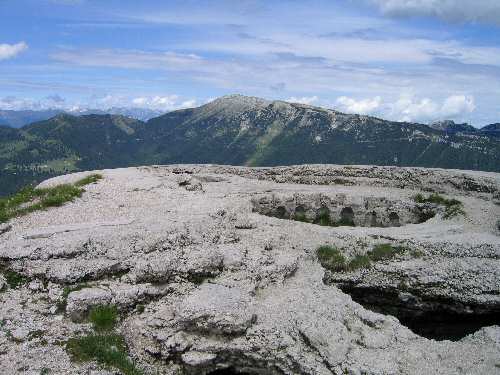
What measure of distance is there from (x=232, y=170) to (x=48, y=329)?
34.3m

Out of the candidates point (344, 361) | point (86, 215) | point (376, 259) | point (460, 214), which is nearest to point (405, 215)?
Answer: point (460, 214)

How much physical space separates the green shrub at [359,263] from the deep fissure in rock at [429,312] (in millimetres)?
1183

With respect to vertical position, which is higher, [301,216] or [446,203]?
[446,203]

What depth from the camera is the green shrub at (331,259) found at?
28188 mm

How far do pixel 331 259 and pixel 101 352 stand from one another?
15.0m

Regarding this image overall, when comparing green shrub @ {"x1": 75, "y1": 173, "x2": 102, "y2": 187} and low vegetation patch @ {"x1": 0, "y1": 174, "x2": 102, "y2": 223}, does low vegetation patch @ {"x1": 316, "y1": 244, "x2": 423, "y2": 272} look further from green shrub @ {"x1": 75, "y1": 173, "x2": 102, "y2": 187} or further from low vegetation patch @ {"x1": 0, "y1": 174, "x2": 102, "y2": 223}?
green shrub @ {"x1": 75, "y1": 173, "x2": 102, "y2": 187}

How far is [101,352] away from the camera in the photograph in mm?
18781

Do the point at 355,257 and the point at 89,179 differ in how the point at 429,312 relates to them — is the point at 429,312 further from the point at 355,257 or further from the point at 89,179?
the point at 89,179

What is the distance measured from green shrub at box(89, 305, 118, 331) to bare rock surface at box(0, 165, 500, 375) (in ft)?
1.21

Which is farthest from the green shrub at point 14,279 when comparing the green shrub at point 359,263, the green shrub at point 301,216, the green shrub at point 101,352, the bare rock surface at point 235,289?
the green shrub at point 301,216

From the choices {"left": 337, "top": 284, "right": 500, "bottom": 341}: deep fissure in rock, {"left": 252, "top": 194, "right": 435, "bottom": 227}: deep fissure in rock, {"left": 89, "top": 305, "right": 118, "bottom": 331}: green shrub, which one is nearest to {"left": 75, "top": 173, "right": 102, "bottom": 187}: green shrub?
{"left": 252, "top": 194, "right": 435, "bottom": 227}: deep fissure in rock

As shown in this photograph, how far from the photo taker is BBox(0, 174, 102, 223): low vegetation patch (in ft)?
95.5

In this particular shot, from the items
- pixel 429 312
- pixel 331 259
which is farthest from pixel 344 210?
pixel 429 312

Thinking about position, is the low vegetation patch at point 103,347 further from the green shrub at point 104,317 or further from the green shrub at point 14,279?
the green shrub at point 14,279
